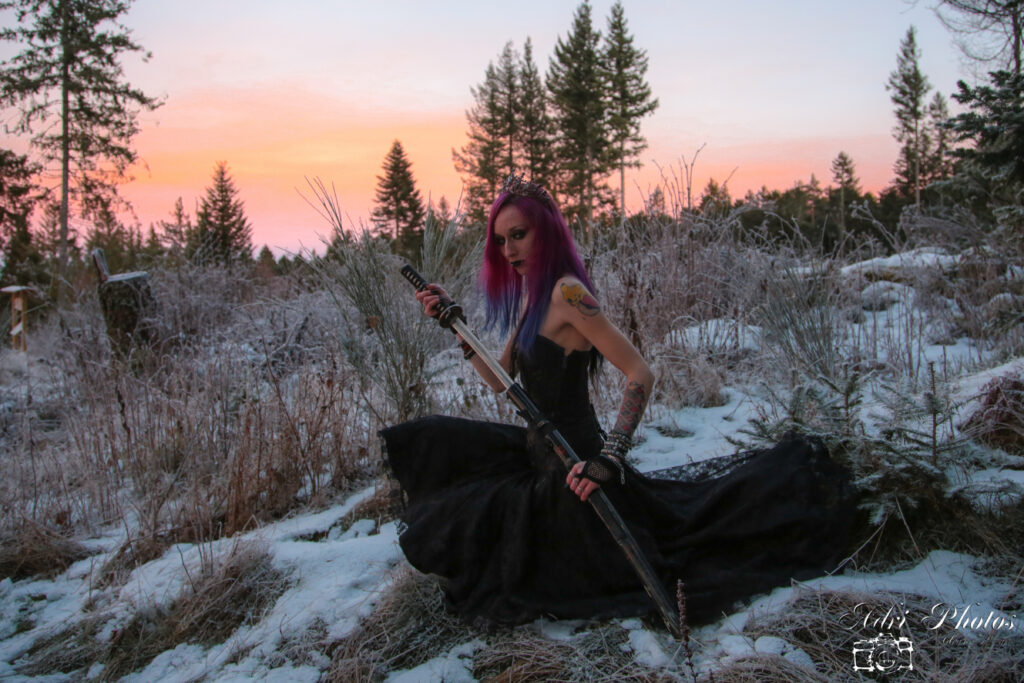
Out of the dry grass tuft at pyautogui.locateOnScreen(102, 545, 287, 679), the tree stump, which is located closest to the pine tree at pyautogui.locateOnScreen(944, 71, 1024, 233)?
the dry grass tuft at pyautogui.locateOnScreen(102, 545, 287, 679)

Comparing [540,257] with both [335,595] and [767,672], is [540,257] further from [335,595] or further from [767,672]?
[335,595]

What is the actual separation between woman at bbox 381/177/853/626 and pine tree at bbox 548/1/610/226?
30545 mm

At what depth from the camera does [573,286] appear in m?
2.15

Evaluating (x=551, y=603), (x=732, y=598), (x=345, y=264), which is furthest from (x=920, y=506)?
(x=345, y=264)

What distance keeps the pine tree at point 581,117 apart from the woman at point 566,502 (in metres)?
30.5

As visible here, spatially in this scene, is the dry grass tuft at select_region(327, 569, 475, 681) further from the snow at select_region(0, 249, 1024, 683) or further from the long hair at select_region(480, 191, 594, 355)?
the long hair at select_region(480, 191, 594, 355)

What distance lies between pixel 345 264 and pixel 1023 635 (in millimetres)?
3123

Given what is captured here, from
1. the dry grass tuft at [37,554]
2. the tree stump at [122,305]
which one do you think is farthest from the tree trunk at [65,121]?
the dry grass tuft at [37,554]

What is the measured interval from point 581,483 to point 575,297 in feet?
2.07

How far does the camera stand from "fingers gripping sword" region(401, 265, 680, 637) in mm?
1824

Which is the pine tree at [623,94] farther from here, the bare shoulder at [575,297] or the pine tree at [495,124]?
the bare shoulder at [575,297]

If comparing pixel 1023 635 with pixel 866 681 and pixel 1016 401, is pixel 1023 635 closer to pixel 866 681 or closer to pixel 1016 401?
pixel 866 681

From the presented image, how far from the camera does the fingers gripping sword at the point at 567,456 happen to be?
182cm

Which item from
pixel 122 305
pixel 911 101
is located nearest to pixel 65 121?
pixel 122 305
